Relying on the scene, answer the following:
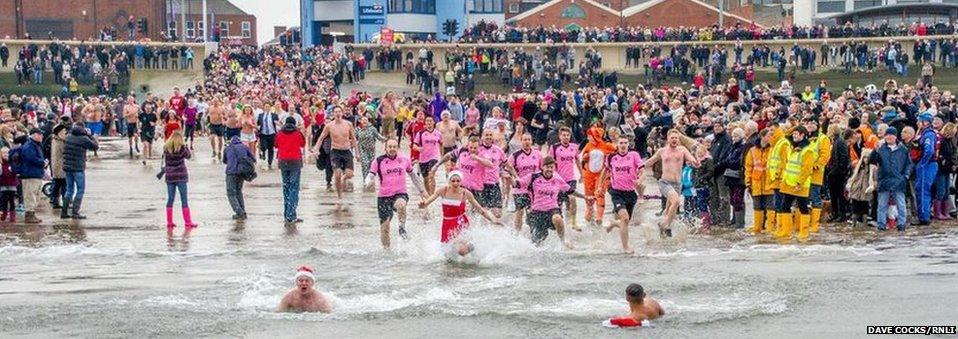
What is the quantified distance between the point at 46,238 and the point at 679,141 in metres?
9.00

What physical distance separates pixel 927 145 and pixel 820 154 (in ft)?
6.44

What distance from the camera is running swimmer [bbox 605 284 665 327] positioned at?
16.9 meters

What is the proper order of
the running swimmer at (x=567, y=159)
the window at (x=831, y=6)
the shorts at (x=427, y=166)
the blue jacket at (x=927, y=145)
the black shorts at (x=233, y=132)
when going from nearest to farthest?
the blue jacket at (x=927, y=145) → the running swimmer at (x=567, y=159) → the shorts at (x=427, y=166) → the black shorts at (x=233, y=132) → the window at (x=831, y=6)

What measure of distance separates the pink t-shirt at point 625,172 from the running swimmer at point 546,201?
2.94 feet

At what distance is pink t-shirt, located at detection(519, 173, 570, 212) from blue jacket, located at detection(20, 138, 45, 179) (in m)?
8.28

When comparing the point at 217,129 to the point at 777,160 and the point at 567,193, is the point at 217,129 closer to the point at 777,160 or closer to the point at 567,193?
the point at 567,193

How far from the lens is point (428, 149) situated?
29.5m

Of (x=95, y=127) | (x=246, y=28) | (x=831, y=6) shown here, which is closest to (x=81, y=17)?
(x=246, y=28)

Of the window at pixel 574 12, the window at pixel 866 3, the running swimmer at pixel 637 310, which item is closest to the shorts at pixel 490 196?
the running swimmer at pixel 637 310

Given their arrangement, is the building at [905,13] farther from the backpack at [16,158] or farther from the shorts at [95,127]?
the backpack at [16,158]

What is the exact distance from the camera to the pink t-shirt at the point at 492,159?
2436 centimetres

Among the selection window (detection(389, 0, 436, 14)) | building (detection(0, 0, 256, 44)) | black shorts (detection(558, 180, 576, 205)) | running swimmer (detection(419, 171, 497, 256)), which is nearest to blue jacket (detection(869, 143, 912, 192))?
black shorts (detection(558, 180, 576, 205))

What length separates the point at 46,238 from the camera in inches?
973

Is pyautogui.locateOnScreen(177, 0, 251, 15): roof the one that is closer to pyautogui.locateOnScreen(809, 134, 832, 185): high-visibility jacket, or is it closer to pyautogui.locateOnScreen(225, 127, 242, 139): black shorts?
pyautogui.locateOnScreen(225, 127, 242, 139): black shorts
